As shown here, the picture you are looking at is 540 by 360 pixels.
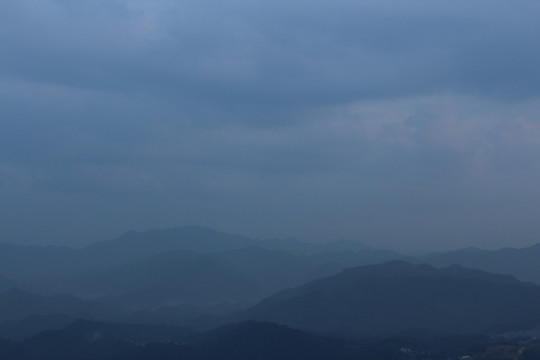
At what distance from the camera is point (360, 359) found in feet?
437

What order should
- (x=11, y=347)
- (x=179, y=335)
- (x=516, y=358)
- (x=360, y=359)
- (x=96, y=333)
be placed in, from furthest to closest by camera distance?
(x=179, y=335), (x=96, y=333), (x=11, y=347), (x=360, y=359), (x=516, y=358)

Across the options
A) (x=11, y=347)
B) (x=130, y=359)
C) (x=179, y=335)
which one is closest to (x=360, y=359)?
(x=130, y=359)

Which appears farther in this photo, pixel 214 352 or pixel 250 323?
pixel 250 323

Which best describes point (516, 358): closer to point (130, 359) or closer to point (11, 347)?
point (130, 359)

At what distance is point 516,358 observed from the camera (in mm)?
120438

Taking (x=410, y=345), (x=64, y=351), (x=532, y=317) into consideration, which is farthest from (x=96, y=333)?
(x=532, y=317)

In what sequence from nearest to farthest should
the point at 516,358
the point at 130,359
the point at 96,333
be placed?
the point at 516,358, the point at 130,359, the point at 96,333

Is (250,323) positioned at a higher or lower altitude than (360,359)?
higher

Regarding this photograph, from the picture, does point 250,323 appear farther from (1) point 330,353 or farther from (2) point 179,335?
(2) point 179,335

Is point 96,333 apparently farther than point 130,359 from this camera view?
Yes

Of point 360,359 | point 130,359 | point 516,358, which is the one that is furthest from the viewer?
point 130,359

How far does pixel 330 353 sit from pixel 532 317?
8986cm

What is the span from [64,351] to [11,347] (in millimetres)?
12946

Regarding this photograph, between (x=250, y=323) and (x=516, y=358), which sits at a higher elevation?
(x=250, y=323)
